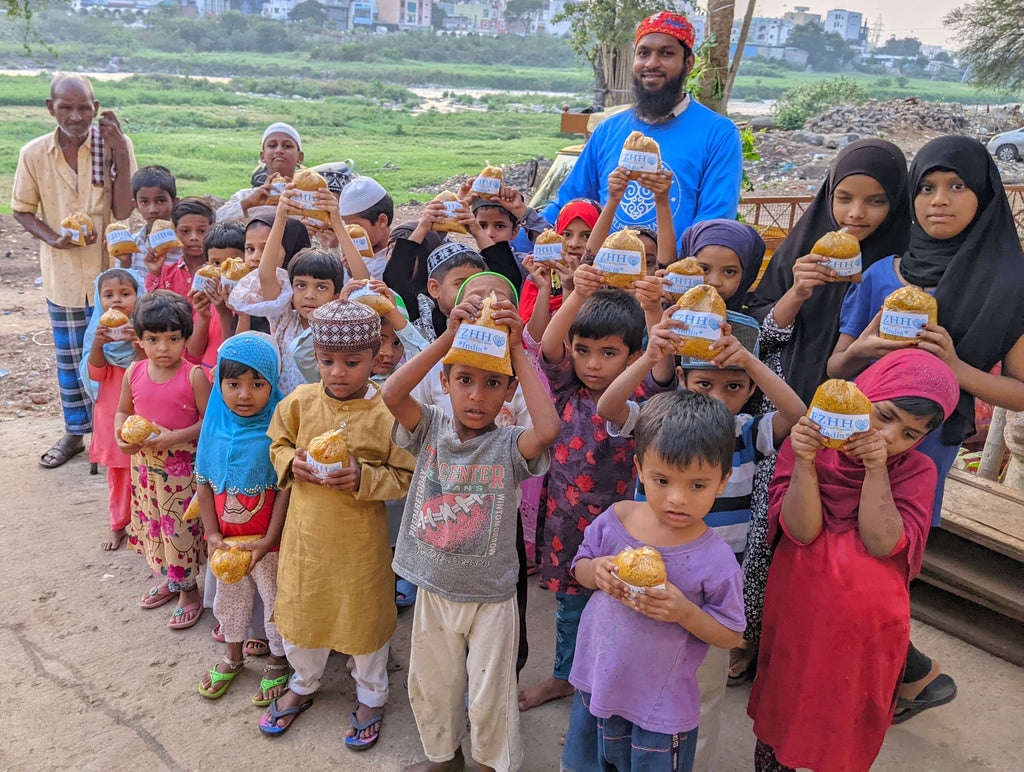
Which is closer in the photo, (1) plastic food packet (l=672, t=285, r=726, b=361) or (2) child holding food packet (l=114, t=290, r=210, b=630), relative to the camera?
(1) plastic food packet (l=672, t=285, r=726, b=361)

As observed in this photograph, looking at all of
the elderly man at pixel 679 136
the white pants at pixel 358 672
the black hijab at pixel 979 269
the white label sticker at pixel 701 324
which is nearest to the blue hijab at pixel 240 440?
the white pants at pixel 358 672

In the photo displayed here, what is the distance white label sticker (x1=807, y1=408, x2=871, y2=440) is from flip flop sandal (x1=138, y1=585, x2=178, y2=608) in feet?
11.7

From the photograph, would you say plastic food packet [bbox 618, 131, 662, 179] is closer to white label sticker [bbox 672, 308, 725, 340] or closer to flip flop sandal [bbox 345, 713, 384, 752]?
white label sticker [bbox 672, 308, 725, 340]

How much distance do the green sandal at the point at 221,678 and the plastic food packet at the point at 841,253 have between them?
313 cm

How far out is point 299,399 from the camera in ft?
11.0

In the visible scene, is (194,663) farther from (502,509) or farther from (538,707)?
(502,509)

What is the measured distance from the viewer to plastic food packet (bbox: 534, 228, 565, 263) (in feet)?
12.0

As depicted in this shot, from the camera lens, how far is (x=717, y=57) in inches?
307

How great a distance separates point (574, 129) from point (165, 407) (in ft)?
30.7

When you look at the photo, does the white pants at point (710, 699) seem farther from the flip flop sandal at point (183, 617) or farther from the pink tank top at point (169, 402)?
the pink tank top at point (169, 402)

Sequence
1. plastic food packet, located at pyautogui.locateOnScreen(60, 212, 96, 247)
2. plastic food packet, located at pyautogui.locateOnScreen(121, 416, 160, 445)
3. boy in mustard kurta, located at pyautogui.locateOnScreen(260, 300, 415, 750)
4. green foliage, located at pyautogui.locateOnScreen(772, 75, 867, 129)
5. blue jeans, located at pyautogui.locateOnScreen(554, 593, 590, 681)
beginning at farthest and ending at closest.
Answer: green foliage, located at pyautogui.locateOnScreen(772, 75, 867, 129) → plastic food packet, located at pyautogui.locateOnScreen(60, 212, 96, 247) → plastic food packet, located at pyautogui.locateOnScreen(121, 416, 160, 445) → blue jeans, located at pyautogui.locateOnScreen(554, 593, 590, 681) → boy in mustard kurta, located at pyautogui.locateOnScreen(260, 300, 415, 750)

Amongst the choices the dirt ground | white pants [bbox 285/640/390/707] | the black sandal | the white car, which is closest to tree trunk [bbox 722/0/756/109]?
the dirt ground

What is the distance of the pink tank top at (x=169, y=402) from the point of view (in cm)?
394

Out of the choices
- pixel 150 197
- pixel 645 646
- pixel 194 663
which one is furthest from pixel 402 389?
pixel 150 197
